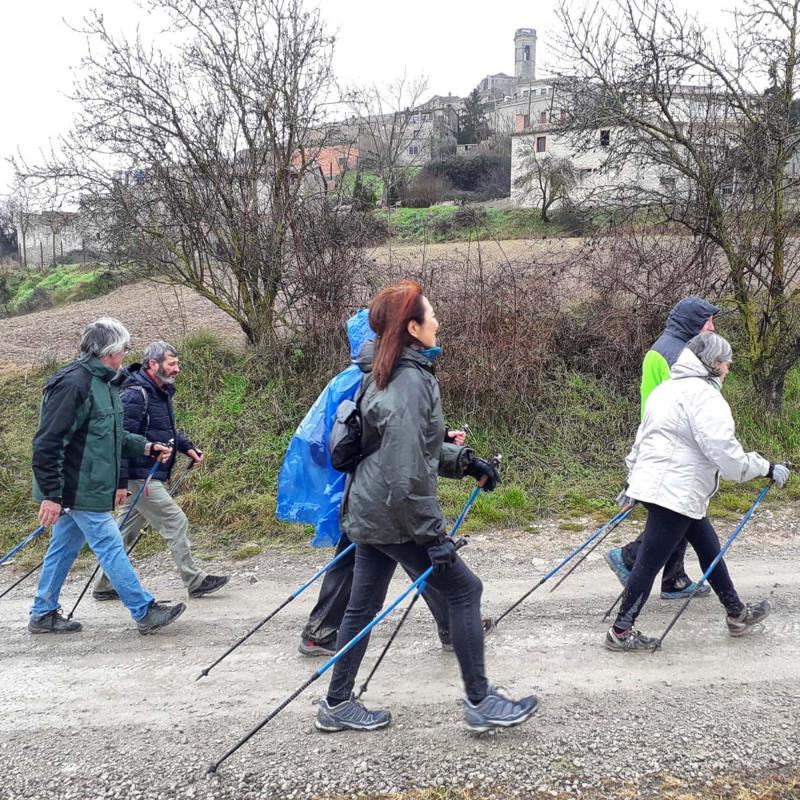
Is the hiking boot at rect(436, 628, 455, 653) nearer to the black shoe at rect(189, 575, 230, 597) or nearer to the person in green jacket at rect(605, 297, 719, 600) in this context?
the person in green jacket at rect(605, 297, 719, 600)

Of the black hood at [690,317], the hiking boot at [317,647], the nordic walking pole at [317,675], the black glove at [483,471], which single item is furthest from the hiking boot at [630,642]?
the black hood at [690,317]

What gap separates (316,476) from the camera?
4.22m

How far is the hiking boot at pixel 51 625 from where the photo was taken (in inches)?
181

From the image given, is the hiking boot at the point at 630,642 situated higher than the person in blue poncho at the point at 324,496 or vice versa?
the person in blue poncho at the point at 324,496

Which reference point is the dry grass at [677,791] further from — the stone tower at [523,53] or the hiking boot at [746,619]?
the stone tower at [523,53]

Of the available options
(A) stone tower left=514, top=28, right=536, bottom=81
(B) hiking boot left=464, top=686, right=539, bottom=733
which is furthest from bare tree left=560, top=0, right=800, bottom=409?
(A) stone tower left=514, top=28, right=536, bottom=81

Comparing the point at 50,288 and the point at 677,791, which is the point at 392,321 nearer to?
the point at 677,791

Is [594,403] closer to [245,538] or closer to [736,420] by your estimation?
[736,420]

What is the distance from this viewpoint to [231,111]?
8617mm

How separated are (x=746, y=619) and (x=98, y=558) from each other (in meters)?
4.03

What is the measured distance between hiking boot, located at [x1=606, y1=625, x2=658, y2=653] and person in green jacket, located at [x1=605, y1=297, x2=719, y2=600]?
0.64 metres

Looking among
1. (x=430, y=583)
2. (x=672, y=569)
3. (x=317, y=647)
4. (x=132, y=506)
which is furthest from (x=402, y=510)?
(x=132, y=506)

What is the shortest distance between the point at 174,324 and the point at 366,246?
3442mm

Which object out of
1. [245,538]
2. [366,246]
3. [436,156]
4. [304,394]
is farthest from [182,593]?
[436,156]
